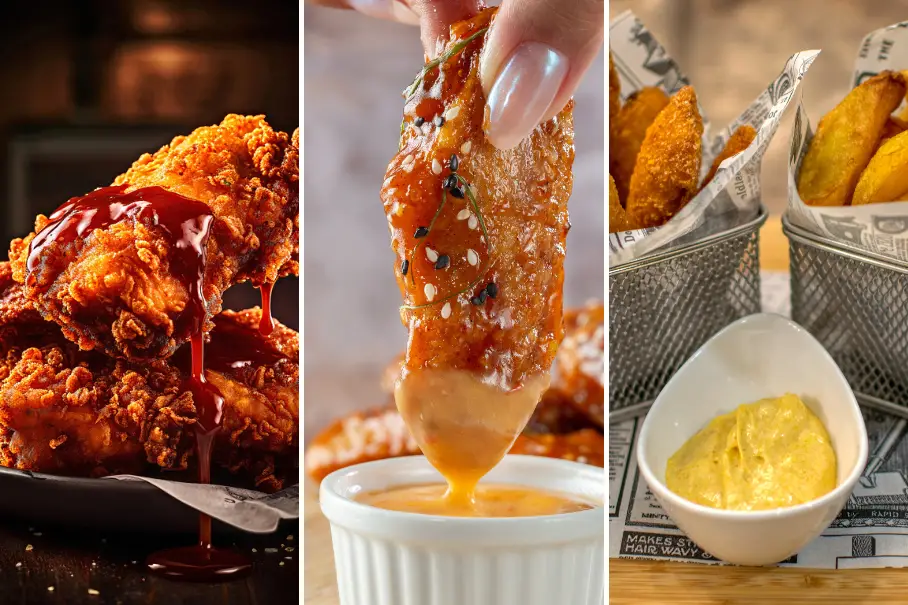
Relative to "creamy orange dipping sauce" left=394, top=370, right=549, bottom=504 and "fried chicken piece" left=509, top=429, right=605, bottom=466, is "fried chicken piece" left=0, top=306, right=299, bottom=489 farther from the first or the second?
"fried chicken piece" left=509, top=429, right=605, bottom=466

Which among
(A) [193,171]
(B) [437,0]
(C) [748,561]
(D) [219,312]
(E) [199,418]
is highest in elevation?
(B) [437,0]

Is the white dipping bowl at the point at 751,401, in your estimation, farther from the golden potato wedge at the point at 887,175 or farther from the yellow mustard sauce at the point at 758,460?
the golden potato wedge at the point at 887,175

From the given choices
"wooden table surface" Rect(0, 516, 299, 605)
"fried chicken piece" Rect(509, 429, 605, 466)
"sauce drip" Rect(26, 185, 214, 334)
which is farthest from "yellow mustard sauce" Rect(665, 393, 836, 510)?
"sauce drip" Rect(26, 185, 214, 334)

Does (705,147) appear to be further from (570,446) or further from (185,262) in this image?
(185,262)

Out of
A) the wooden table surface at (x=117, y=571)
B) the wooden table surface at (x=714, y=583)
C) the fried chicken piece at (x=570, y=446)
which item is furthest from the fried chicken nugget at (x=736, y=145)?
the wooden table surface at (x=117, y=571)

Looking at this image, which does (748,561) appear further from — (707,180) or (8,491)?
(8,491)

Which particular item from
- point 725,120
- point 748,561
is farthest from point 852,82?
point 748,561
